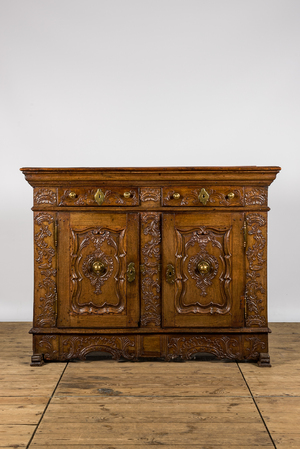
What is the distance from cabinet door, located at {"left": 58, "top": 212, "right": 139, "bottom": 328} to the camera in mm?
2592

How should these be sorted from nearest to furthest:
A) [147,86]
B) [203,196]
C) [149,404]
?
[149,404]
[203,196]
[147,86]

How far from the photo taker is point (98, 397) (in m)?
2.12

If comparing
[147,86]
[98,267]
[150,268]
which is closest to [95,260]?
[98,267]

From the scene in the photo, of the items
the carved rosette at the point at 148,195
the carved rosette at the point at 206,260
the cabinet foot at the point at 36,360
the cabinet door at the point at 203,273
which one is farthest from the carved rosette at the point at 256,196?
the cabinet foot at the point at 36,360

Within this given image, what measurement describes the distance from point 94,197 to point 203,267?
87cm

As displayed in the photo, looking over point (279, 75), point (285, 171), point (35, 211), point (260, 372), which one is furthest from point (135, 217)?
point (279, 75)

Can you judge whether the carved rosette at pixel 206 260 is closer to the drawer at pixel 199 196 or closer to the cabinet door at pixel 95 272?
the drawer at pixel 199 196

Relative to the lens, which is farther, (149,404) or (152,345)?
(152,345)

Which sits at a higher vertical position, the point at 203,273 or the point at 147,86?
the point at 147,86

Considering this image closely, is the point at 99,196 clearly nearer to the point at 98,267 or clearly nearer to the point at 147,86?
the point at 98,267

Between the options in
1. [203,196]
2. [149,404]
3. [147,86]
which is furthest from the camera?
[147,86]

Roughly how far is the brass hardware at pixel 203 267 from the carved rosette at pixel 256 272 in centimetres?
28

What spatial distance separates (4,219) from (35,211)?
4.62 feet

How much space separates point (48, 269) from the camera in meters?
2.59
